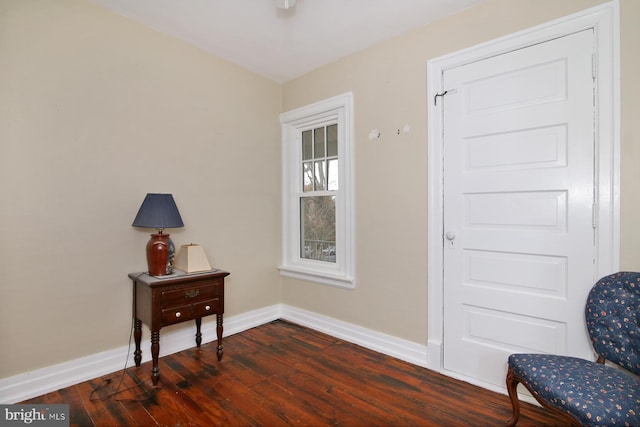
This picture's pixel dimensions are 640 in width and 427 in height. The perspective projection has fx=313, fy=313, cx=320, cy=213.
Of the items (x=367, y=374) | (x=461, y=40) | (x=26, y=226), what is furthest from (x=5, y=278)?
(x=461, y=40)

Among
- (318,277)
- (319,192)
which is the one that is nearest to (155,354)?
(318,277)

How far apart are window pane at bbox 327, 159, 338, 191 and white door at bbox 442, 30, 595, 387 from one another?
3.72 ft

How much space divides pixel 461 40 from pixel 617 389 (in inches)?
89.0

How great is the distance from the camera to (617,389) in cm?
137

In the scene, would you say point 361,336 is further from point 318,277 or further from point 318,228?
point 318,228

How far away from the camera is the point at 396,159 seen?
2.64m

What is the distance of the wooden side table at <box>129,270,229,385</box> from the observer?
2209mm

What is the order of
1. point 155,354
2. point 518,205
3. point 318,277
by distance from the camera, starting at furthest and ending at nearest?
1. point 318,277
2. point 155,354
3. point 518,205

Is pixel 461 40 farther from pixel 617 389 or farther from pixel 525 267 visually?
pixel 617 389

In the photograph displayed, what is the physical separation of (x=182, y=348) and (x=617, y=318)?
3.02 metres

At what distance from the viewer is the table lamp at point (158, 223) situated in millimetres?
2255

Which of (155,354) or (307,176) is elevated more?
(307,176)

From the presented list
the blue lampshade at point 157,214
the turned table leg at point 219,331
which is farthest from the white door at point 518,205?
the blue lampshade at point 157,214

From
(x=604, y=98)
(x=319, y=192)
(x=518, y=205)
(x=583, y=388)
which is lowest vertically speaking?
(x=583, y=388)
